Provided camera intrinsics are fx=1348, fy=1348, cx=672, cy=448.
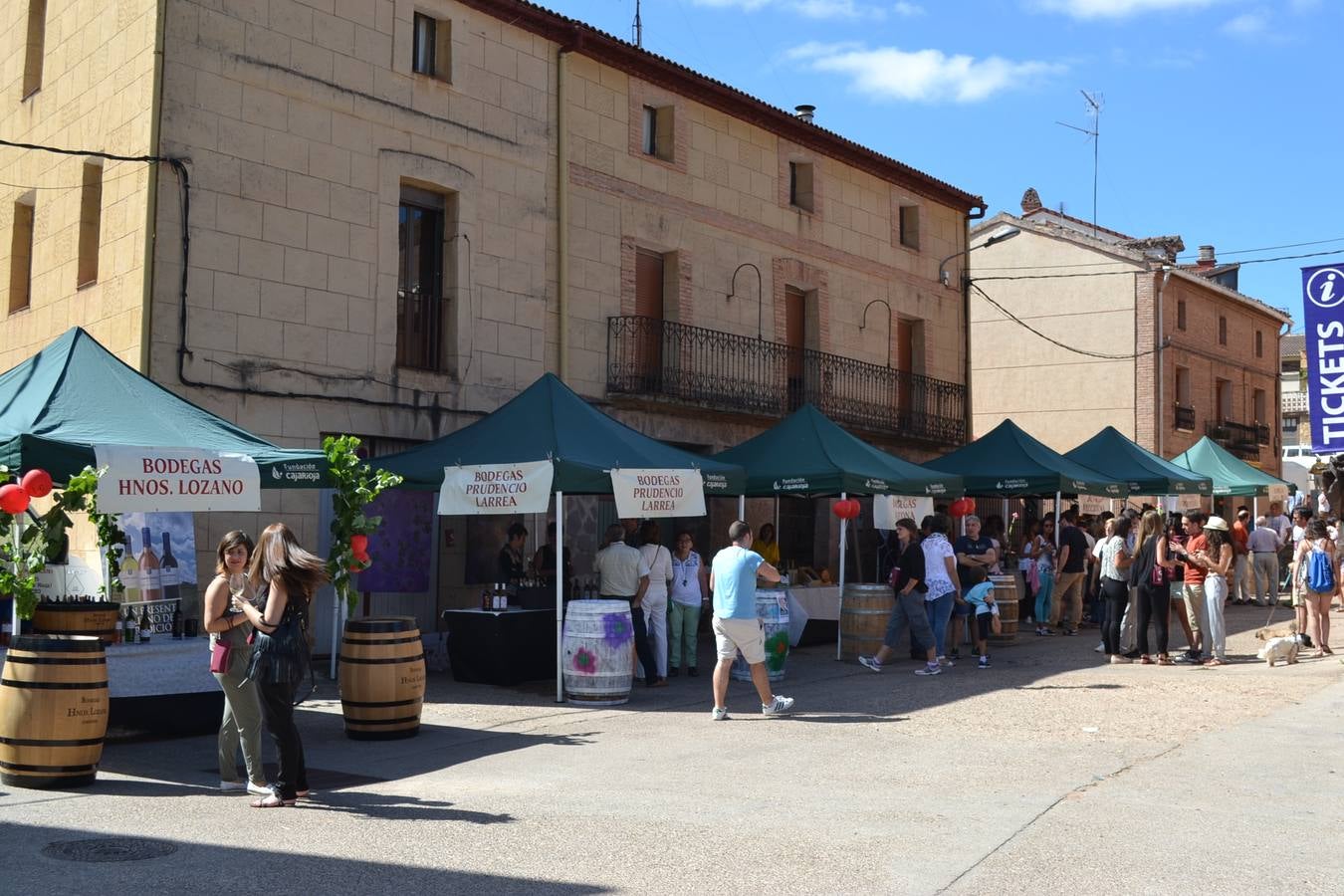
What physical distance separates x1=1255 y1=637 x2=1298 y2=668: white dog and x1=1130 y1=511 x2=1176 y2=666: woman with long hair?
1.07m

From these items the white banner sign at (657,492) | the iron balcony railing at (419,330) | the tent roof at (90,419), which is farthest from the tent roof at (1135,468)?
the tent roof at (90,419)

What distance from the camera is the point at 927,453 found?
24953mm

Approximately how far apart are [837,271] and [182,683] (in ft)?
49.9

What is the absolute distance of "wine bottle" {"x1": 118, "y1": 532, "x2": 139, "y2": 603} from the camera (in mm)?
10648

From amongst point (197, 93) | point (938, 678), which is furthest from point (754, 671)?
point (197, 93)

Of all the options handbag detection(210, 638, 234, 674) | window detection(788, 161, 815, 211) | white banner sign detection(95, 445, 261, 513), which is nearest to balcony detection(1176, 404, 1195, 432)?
window detection(788, 161, 815, 211)

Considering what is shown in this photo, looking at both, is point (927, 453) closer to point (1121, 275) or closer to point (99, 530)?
point (1121, 275)

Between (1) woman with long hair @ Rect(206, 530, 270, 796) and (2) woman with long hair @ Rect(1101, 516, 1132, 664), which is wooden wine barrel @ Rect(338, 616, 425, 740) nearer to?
(1) woman with long hair @ Rect(206, 530, 270, 796)

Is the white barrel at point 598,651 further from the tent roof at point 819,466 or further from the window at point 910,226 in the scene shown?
the window at point 910,226

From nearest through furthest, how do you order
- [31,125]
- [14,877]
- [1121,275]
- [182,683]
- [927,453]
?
[14,877], [182,683], [31,125], [927,453], [1121,275]

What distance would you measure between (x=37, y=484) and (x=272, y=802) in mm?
2791

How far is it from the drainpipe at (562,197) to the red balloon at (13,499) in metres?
9.29

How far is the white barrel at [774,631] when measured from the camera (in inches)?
523

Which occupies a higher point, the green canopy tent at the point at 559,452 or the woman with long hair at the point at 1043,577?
the green canopy tent at the point at 559,452
